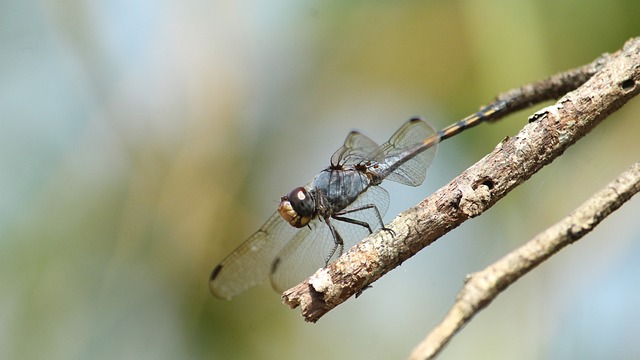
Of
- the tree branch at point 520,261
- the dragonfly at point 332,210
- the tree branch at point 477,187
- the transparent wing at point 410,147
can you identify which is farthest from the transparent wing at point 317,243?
the tree branch at point 520,261

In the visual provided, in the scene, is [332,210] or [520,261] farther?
[332,210]

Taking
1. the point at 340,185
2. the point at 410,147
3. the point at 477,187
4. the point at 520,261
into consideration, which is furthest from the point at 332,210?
the point at 520,261

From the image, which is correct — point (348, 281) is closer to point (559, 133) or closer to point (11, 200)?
point (559, 133)

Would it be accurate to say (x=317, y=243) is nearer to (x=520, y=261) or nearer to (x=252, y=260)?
(x=252, y=260)

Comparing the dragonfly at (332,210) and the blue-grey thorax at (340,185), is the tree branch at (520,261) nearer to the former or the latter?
the dragonfly at (332,210)

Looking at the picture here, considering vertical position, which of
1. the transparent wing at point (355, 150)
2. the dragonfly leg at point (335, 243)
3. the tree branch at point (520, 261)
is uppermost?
the transparent wing at point (355, 150)

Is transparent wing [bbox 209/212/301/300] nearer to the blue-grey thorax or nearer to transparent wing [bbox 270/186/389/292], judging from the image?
transparent wing [bbox 270/186/389/292]
